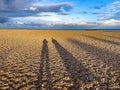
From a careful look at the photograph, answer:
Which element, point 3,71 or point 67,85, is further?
point 3,71

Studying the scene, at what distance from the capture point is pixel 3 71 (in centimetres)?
1345

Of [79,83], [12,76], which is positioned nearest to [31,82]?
[12,76]

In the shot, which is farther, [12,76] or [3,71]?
[3,71]

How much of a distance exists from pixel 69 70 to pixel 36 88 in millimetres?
4420

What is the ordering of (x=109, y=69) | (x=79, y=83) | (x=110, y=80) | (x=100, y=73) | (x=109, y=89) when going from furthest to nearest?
(x=109, y=69), (x=100, y=73), (x=110, y=80), (x=79, y=83), (x=109, y=89)

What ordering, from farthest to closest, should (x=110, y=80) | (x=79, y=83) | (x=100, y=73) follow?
(x=100, y=73), (x=110, y=80), (x=79, y=83)

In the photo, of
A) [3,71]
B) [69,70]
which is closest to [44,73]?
[69,70]

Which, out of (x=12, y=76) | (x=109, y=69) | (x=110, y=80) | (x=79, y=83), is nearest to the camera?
(x=79, y=83)

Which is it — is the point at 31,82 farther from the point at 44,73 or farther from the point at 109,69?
the point at 109,69

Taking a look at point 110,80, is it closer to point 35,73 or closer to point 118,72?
point 118,72

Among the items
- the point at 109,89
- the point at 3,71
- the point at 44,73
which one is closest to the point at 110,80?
the point at 109,89

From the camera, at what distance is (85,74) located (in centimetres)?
1280

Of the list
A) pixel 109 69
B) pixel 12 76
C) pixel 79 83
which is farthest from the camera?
pixel 109 69

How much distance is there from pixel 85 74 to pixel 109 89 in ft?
9.87
